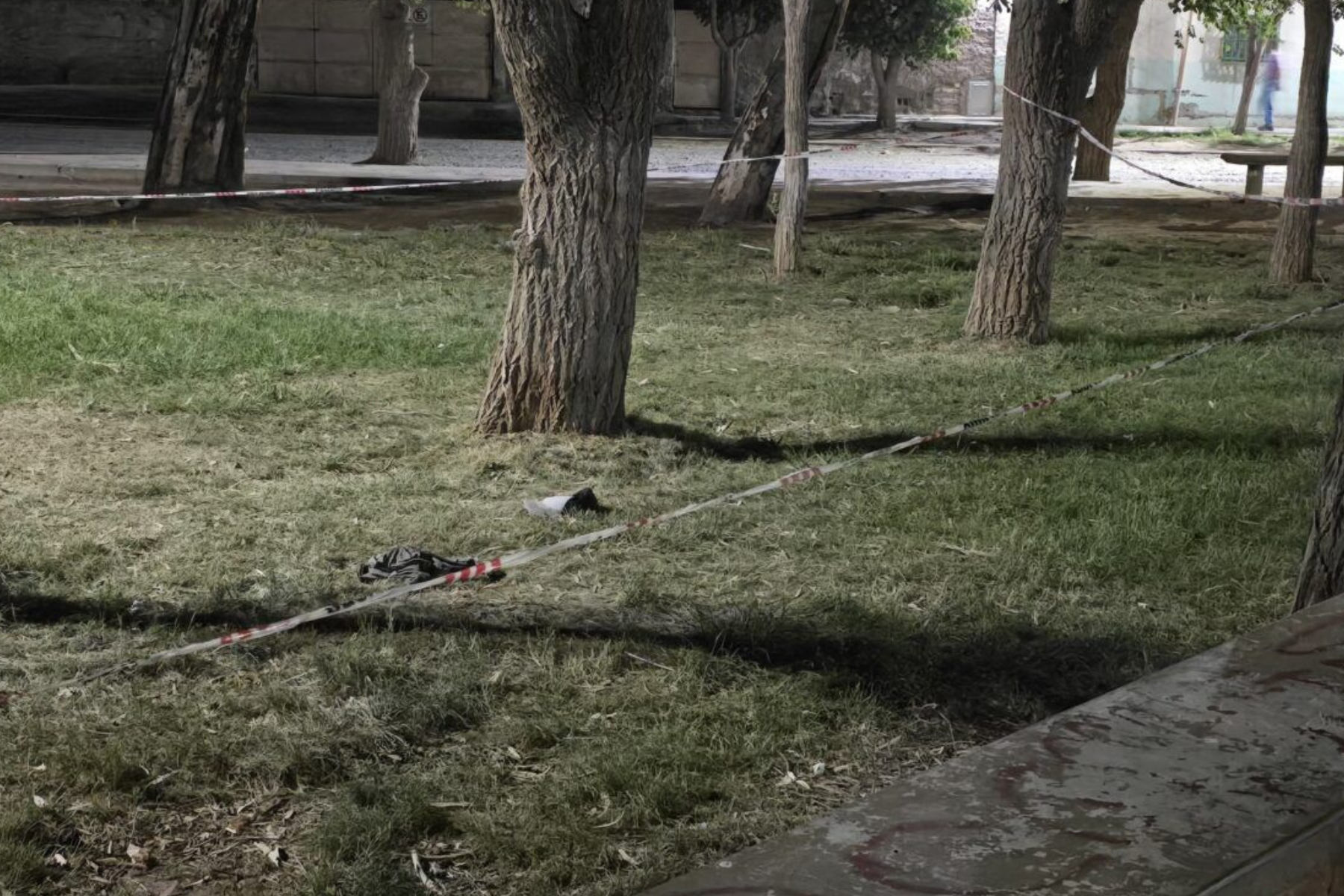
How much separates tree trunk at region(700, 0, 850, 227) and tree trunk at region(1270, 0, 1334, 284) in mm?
4245

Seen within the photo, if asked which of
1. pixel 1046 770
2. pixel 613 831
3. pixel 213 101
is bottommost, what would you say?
pixel 613 831

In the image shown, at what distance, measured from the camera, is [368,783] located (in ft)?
13.0

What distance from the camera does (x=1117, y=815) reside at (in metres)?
2.85

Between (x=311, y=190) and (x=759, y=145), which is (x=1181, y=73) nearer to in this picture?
(x=759, y=145)

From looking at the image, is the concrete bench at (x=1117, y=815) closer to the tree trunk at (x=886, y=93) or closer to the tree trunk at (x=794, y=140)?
the tree trunk at (x=794, y=140)

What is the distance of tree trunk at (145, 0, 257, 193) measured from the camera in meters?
16.0

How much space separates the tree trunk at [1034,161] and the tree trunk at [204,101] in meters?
8.96

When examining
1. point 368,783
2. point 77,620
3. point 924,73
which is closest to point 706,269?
point 77,620

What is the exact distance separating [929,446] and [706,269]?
18.5 feet

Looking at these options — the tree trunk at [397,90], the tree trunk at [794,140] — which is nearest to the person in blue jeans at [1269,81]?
the tree trunk at [397,90]

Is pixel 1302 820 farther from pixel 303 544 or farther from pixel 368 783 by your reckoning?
pixel 303 544

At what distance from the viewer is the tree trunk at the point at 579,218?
22.5ft

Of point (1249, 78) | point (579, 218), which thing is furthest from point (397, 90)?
point (1249, 78)

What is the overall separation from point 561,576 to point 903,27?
28.5 meters
